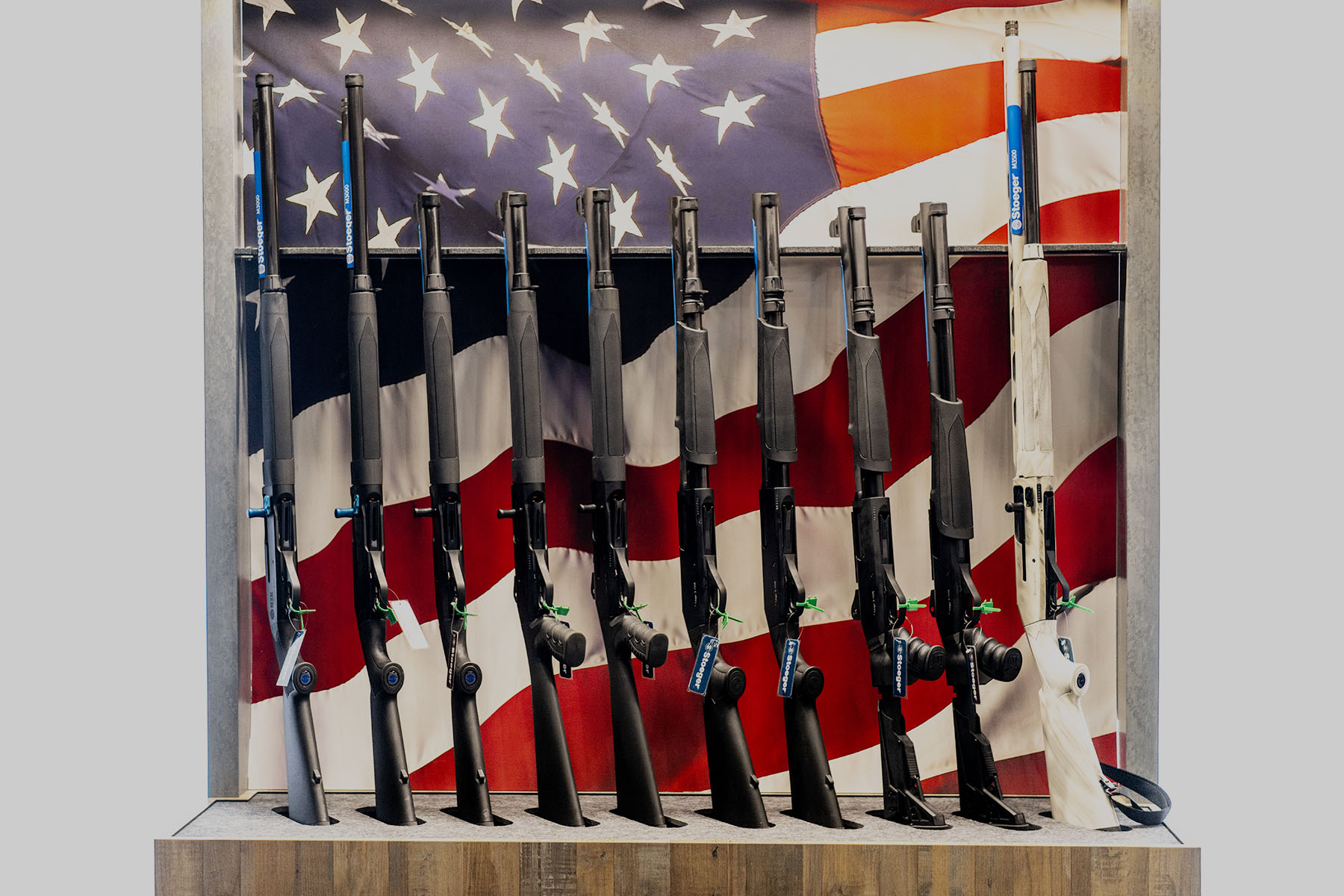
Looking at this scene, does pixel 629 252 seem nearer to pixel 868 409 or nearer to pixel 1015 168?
pixel 868 409

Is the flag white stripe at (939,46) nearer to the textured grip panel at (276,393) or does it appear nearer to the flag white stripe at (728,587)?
the flag white stripe at (728,587)

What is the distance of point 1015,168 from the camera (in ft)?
13.3

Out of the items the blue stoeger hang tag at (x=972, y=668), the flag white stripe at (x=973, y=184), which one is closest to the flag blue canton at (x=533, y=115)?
the flag white stripe at (x=973, y=184)

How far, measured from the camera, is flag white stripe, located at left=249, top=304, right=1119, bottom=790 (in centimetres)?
423

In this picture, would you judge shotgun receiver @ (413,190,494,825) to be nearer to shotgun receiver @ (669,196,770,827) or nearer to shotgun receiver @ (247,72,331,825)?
shotgun receiver @ (247,72,331,825)

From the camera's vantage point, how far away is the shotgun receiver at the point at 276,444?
12.8 feet

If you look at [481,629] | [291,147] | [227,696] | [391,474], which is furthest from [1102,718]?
[291,147]

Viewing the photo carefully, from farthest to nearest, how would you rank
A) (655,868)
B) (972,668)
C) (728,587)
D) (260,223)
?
(728,587)
(260,223)
(972,668)
(655,868)

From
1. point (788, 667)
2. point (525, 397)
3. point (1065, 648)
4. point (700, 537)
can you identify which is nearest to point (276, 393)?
point (525, 397)

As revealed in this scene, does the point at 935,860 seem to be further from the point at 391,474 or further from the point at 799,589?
the point at 391,474

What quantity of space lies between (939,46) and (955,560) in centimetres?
186

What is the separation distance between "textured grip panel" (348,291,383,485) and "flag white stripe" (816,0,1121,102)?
1810 millimetres

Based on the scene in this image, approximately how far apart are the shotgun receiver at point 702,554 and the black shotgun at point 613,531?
17 centimetres

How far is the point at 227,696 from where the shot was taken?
4141 mm
